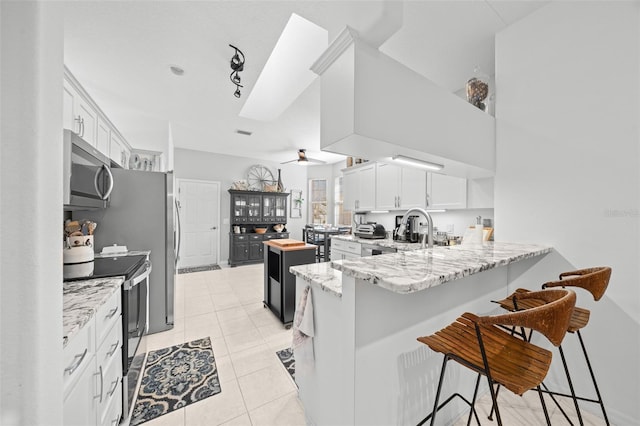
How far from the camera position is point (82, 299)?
115cm

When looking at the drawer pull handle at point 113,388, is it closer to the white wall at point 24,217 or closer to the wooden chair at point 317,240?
the white wall at point 24,217

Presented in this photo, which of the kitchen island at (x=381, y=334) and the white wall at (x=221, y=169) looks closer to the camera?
the kitchen island at (x=381, y=334)

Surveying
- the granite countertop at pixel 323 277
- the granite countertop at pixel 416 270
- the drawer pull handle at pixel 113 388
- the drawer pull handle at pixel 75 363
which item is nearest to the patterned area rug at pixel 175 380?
the drawer pull handle at pixel 113 388

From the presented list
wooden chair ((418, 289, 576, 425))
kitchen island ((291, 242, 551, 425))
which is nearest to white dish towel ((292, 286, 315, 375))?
kitchen island ((291, 242, 551, 425))

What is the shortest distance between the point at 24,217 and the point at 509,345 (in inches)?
A: 66.9

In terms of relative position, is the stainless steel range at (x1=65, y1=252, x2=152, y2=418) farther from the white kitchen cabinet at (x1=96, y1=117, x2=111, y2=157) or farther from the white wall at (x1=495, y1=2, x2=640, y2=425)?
the white wall at (x1=495, y1=2, x2=640, y2=425)

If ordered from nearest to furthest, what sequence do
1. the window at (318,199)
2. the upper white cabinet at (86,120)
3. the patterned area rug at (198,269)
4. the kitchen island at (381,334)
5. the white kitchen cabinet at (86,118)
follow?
1. the kitchen island at (381,334)
2. the upper white cabinet at (86,120)
3. the white kitchen cabinet at (86,118)
4. the patterned area rug at (198,269)
5. the window at (318,199)


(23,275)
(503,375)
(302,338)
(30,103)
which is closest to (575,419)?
(503,375)

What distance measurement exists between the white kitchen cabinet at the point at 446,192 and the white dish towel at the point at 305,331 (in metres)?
2.33

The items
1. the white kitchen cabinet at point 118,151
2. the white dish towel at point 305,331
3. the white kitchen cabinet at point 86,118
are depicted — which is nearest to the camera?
the white dish towel at point 305,331

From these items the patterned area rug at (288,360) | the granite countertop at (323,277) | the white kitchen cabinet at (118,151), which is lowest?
the patterned area rug at (288,360)

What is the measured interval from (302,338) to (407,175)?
290 centimetres

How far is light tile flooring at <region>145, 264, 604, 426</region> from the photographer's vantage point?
5.06 feet

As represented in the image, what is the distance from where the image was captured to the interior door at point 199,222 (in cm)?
579
